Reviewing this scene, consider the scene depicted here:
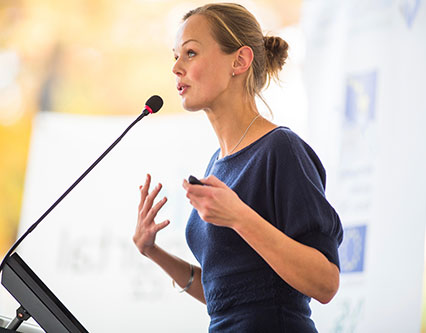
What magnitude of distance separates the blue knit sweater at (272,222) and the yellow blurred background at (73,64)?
1790 millimetres

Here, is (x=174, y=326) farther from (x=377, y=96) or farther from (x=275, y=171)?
(x=275, y=171)

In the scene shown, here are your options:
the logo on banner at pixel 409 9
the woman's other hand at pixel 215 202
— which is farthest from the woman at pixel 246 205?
the logo on banner at pixel 409 9

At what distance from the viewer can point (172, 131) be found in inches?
121

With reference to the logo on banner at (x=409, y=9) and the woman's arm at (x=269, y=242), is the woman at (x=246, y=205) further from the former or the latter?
the logo on banner at (x=409, y=9)

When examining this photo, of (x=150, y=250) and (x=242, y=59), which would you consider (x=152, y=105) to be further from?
(x=150, y=250)

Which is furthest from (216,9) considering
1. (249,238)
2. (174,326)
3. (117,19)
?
(117,19)

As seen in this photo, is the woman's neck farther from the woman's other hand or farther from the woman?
the woman's other hand

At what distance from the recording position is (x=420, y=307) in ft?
6.64

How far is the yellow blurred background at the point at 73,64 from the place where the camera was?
3.36 metres

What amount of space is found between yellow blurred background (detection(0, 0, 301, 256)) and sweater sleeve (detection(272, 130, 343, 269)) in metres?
1.88

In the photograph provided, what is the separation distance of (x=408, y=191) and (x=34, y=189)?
2.08 metres

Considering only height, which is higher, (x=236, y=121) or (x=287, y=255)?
(x=236, y=121)

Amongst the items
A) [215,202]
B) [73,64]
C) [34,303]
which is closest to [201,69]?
[215,202]

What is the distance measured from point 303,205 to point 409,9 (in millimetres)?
1244
